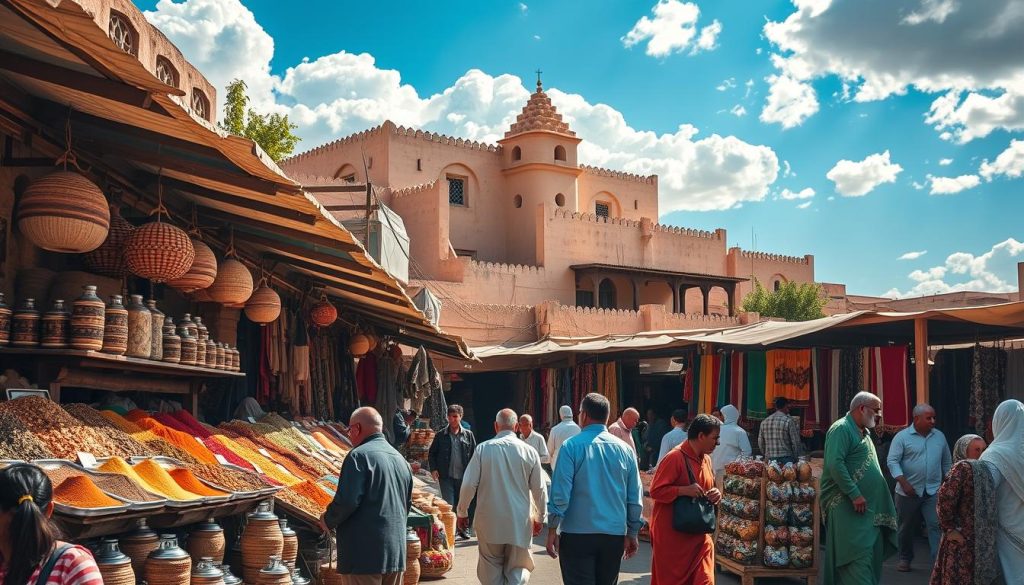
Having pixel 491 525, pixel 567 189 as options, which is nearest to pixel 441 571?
pixel 491 525

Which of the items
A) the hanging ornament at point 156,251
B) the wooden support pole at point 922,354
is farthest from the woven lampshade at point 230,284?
the wooden support pole at point 922,354

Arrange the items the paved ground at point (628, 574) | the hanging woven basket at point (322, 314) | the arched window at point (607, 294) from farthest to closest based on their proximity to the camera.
A: the arched window at point (607, 294), the hanging woven basket at point (322, 314), the paved ground at point (628, 574)

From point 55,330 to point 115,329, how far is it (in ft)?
1.02

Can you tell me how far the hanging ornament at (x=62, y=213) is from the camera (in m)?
4.70

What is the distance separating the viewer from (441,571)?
7.46m

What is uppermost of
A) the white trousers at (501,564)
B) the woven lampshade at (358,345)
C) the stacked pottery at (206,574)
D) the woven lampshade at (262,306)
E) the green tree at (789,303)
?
the green tree at (789,303)

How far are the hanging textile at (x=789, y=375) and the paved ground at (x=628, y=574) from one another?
2.41 meters

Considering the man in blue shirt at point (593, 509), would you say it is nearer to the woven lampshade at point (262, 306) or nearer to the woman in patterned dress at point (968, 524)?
the woman in patterned dress at point (968, 524)

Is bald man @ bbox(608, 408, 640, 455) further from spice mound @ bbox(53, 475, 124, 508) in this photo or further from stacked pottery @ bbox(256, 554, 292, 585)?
spice mound @ bbox(53, 475, 124, 508)

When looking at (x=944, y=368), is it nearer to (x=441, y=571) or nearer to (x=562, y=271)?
(x=441, y=571)

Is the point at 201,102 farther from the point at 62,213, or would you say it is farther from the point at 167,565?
the point at 167,565

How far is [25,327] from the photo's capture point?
15.3 ft

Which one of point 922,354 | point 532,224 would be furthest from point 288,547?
point 532,224

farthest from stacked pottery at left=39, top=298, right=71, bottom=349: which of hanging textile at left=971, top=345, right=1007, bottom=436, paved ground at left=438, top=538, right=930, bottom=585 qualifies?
hanging textile at left=971, top=345, right=1007, bottom=436
